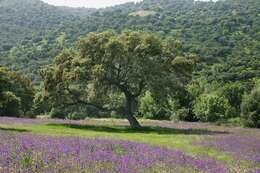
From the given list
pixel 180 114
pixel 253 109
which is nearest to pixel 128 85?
pixel 253 109

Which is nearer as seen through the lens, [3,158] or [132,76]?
[3,158]

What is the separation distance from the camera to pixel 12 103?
191ft

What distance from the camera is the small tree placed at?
41.6 metres

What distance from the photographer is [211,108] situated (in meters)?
59.7

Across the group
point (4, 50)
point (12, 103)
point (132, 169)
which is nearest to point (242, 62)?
point (12, 103)

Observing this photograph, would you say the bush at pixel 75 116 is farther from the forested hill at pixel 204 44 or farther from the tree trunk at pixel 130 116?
the forested hill at pixel 204 44

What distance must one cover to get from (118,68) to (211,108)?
20.8 metres

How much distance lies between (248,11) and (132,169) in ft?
642

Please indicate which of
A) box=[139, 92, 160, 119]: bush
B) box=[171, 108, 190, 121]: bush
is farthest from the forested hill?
box=[171, 108, 190, 121]: bush

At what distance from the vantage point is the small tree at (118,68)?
41.6 m

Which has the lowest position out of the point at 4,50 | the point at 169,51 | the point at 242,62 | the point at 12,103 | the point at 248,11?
the point at 12,103

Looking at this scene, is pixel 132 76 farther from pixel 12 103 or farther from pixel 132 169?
pixel 132 169

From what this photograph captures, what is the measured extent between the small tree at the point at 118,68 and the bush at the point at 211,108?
16348 mm

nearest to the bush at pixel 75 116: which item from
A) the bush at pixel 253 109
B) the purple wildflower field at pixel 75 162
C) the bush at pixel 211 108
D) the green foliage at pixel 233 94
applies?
the bush at pixel 211 108
